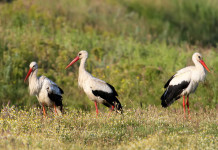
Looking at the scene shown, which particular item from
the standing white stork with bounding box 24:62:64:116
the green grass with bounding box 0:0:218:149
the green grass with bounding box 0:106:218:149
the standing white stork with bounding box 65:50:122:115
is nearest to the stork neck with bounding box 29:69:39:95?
the standing white stork with bounding box 24:62:64:116

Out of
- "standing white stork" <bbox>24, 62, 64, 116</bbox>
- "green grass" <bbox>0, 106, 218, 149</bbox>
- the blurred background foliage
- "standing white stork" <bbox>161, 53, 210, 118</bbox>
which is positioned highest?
the blurred background foliage

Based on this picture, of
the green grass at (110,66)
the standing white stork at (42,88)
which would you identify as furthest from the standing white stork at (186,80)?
the standing white stork at (42,88)

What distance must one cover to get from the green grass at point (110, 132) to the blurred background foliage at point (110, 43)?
186 cm

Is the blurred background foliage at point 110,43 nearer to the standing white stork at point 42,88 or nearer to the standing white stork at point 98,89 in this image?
the standing white stork at point 98,89

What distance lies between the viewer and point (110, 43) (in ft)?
47.7

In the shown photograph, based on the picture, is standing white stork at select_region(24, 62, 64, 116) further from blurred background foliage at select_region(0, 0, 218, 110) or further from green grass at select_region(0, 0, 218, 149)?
blurred background foliage at select_region(0, 0, 218, 110)

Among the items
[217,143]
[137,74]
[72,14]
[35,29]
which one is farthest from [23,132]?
[72,14]

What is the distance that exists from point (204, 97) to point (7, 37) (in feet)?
20.5

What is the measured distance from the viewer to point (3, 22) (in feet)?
48.9

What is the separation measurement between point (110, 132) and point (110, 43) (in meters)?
7.86

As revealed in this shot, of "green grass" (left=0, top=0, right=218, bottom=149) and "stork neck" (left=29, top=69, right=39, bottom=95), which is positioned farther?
"stork neck" (left=29, top=69, right=39, bottom=95)

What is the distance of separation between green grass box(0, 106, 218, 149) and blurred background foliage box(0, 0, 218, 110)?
73.0 inches

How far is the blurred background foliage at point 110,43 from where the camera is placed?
434 inches

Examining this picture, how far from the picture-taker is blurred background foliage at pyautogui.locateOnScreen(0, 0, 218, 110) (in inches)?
434
